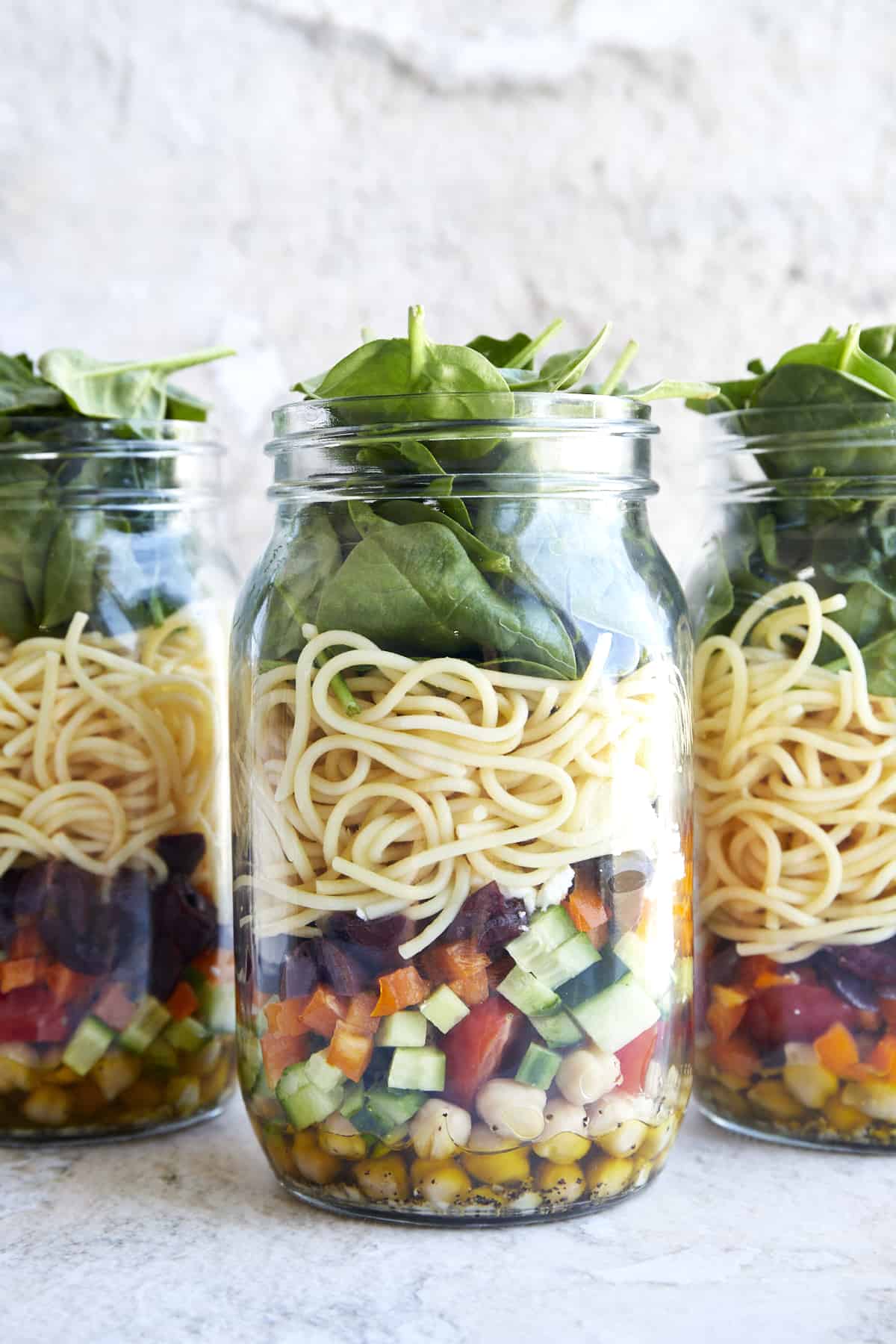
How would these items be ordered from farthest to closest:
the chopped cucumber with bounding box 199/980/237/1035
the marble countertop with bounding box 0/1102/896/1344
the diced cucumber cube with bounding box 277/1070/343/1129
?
the chopped cucumber with bounding box 199/980/237/1035 < the diced cucumber cube with bounding box 277/1070/343/1129 < the marble countertop with bounding box 0/1102/896/1344

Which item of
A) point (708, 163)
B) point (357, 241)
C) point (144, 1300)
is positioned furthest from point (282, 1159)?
point (708, 163)

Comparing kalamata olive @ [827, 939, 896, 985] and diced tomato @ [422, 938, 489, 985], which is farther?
kalamata olive @ [827, 939, 896, 985]

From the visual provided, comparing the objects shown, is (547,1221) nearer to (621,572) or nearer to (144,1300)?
(144,1300)

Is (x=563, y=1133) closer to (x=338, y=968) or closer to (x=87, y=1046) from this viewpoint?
(x=338, y=968)

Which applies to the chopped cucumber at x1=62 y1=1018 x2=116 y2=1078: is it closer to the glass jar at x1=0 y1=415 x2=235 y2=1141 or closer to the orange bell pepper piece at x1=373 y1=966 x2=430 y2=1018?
the glass jar at x1=0 y1=415 x2=235 y2=1141

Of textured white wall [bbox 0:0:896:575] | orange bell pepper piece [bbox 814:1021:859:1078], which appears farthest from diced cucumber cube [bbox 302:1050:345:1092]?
textured white wall [bbox 0:0:896:575]

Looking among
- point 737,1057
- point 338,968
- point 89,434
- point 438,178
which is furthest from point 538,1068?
point 438,178

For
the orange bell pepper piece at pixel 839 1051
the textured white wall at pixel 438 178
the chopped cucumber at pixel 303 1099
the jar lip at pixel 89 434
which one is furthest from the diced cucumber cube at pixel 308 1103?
the textured white wall at pixel 438 178

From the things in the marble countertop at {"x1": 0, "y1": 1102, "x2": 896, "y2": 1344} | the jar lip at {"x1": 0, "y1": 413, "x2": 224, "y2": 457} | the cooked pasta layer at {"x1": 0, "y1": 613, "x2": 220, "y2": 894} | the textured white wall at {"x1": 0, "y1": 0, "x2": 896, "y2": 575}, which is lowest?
A: the marble countertop at {"x1": 0, "y1": 1102, "x2": 896, "y2": 1344}
